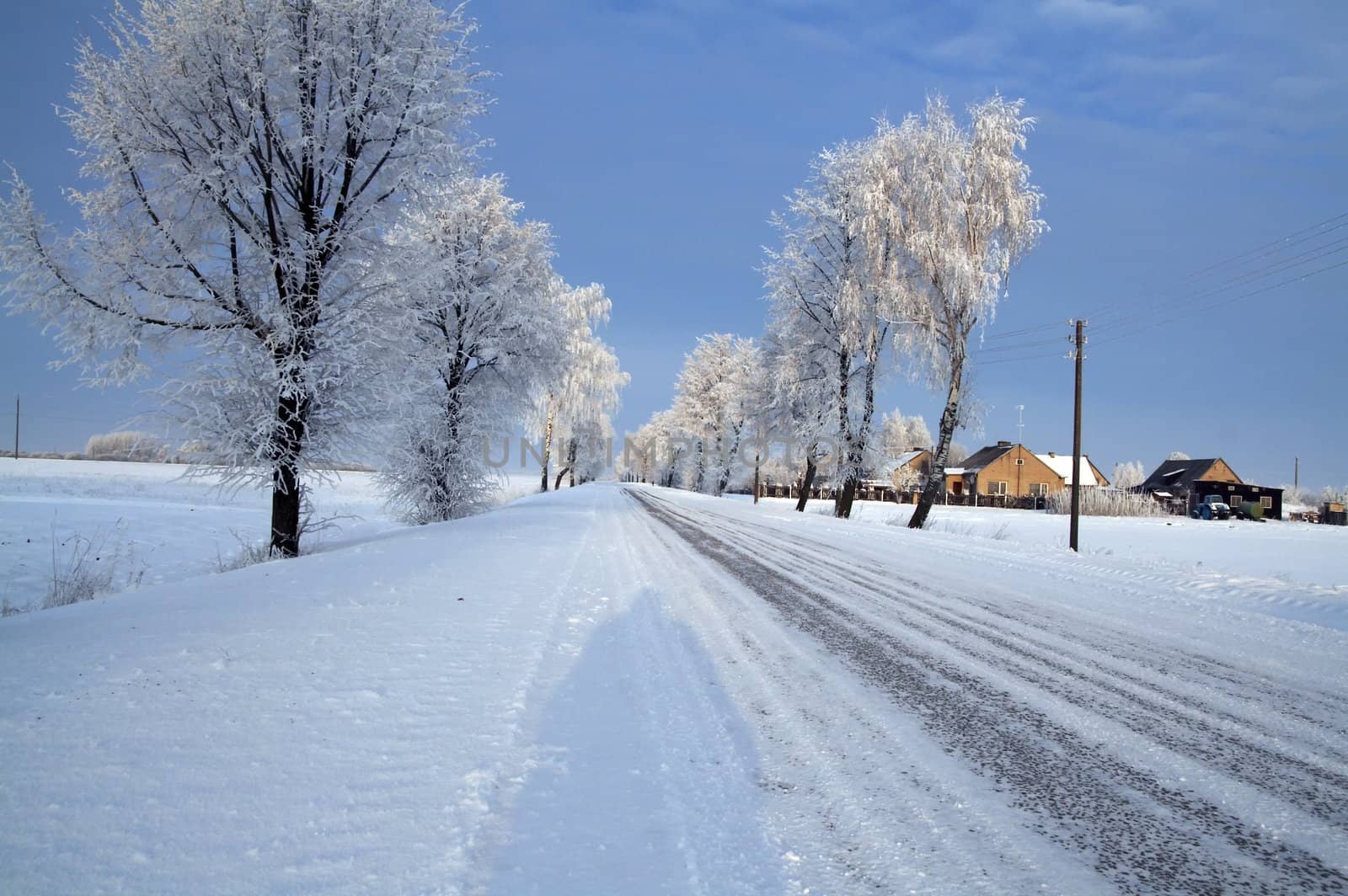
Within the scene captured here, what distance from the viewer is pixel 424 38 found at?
34.3 feet

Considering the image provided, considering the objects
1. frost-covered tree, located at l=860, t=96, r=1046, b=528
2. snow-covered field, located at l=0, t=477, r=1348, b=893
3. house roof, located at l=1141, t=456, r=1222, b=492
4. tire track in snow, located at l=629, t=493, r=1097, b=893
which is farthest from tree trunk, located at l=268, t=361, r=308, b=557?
house roof, located at l=1141, t=456, r=1222, b=492

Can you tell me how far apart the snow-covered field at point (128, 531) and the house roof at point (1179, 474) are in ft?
267

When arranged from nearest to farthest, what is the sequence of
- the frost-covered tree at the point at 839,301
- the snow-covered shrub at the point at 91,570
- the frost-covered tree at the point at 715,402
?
the snow-covered shrub at the point at 91,570
the frost-covered tree at the point at 839,301
the frost-covered tree at the point at 715,402

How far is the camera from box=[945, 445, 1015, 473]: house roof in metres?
71.6

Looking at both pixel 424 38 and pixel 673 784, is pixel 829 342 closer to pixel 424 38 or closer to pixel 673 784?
pixel 424 38

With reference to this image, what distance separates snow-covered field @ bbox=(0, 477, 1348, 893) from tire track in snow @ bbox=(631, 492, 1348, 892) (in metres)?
0.02

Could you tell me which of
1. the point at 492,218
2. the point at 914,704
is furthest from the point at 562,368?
the point at 914,704

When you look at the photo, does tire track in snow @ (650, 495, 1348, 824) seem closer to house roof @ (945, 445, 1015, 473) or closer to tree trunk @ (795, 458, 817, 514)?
tree trunk @ (795, 458, 817, 514)

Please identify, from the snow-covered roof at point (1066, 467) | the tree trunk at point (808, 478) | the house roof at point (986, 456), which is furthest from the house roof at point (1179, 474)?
the tree trunk at point (808, 478)

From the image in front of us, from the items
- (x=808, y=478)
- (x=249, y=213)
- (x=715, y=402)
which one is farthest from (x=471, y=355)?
(x=715, y=402)

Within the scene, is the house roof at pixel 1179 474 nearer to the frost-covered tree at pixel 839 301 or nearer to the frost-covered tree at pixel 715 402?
the frost-covered tree at pixel 715 402

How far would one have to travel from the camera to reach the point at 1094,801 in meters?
2.62

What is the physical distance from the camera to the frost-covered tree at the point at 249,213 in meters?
9.04

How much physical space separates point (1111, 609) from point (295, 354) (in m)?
11.1
